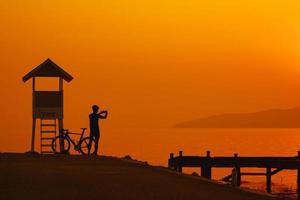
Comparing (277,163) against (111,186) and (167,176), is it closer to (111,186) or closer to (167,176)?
(167,176)

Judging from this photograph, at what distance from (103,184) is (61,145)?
1680 centimetres

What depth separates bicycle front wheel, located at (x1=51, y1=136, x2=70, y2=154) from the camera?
3625cm

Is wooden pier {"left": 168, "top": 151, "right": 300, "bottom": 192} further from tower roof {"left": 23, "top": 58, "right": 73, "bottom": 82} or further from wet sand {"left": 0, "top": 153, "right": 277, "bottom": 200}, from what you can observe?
wet sand {"left": 0, "top": 153, "right": 277, "bottom": 200}

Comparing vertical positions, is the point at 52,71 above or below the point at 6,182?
above

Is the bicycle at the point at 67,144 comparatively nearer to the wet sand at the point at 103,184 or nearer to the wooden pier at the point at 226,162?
the wet sand at the point at 103,184

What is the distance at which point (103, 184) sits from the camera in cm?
1986

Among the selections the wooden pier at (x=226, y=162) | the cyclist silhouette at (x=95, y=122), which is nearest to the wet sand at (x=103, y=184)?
the cyclist silhouette at (x=95, y=122)

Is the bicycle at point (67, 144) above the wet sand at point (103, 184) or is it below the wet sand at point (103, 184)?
above

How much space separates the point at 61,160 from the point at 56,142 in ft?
21.7

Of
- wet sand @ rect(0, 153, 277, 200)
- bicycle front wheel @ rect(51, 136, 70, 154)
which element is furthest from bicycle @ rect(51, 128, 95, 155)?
wet sand @ rect(0, 153, 277, 200)

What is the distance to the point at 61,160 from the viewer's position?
100 feet

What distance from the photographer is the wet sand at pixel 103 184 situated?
56.8 ft

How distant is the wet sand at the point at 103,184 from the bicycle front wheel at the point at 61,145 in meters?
7.92

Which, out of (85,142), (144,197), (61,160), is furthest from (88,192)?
(85,142)
